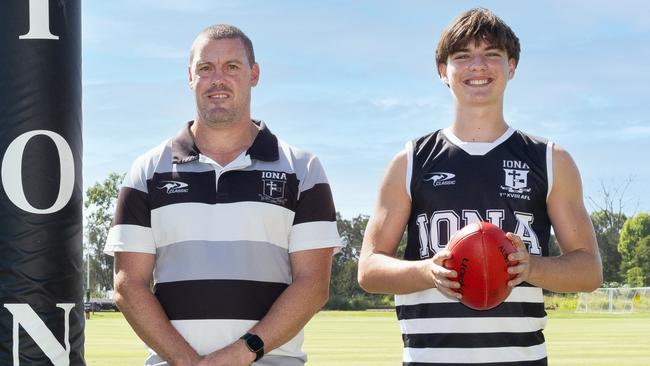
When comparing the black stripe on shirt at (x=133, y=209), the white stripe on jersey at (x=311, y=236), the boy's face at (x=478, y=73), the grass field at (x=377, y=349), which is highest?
the boy's face at (x=478, y=73)

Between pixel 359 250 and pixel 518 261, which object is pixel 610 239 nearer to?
pixel 359 250

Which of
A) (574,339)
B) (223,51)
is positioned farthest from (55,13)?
(574,339)

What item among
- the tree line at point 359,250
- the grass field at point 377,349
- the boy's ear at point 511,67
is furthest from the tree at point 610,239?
the boy's ear at point 511,67

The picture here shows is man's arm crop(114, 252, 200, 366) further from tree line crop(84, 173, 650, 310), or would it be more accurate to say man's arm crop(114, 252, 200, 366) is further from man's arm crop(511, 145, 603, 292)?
tree line crop(84, 173, 650, 310)

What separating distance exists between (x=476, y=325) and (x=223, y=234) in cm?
121

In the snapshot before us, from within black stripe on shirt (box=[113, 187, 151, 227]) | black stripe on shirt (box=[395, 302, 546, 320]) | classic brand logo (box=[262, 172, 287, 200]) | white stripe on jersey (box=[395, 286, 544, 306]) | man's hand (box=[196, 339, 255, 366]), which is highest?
classic brand logo (box=[262, 172, 287, 200])

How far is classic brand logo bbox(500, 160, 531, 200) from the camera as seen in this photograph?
4.27m

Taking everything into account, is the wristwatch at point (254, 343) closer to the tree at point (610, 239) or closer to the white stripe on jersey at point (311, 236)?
the white stripe on jersey at point (311, 236)

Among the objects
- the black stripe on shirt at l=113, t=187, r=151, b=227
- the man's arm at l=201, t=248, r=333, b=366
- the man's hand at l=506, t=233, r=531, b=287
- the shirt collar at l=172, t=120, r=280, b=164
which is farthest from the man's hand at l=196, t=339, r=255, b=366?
the man's hand at l=506, t=233, r=531, b=287

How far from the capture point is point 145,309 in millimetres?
4430

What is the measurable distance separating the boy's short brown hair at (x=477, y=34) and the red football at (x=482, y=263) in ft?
3.10

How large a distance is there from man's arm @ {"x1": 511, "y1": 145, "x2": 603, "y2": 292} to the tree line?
2392 inches

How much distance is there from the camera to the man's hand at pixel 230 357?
4.27 m

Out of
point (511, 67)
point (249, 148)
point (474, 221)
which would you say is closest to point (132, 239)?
point (249, 148)
